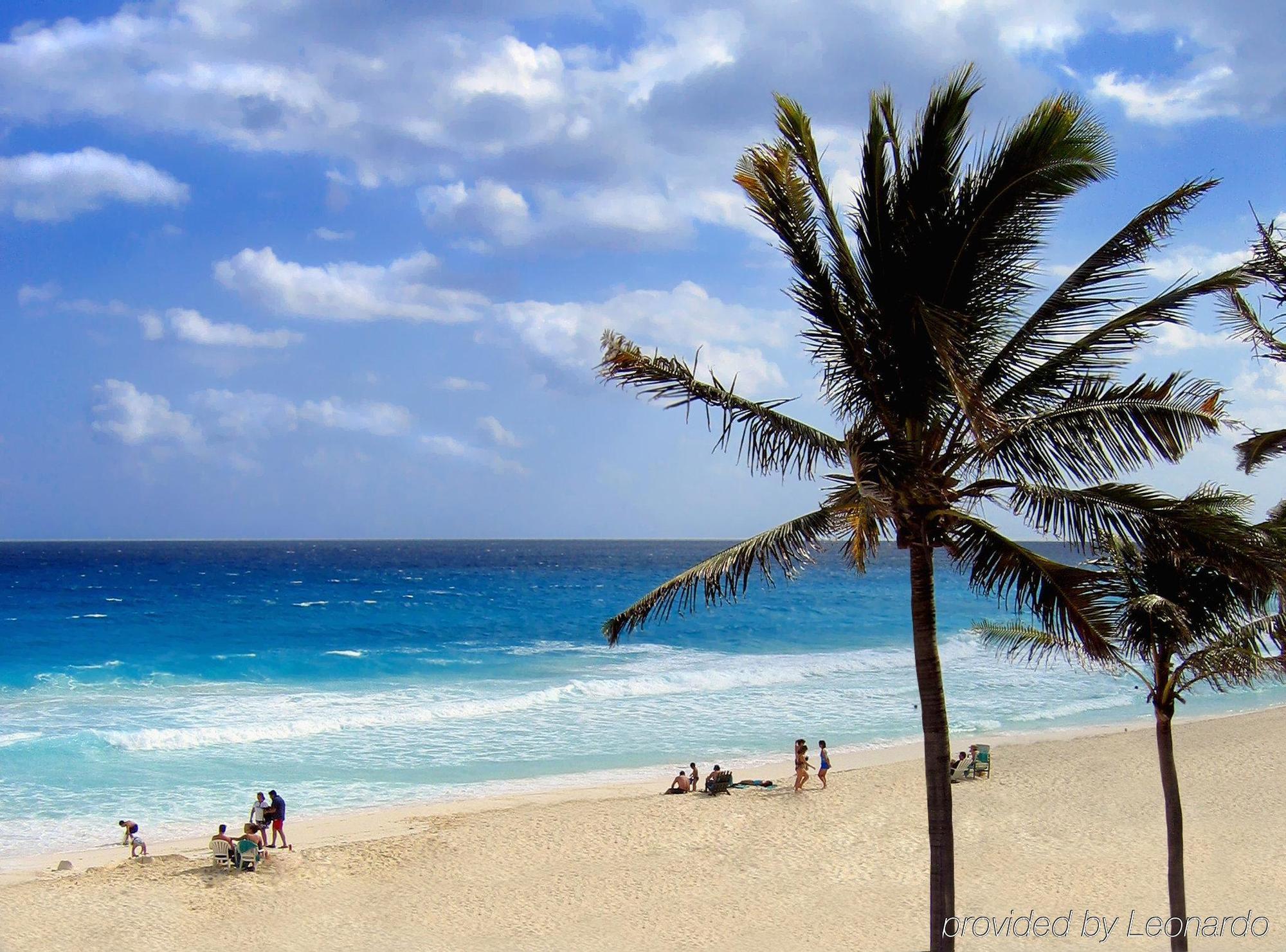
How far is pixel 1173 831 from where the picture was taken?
8.66 m

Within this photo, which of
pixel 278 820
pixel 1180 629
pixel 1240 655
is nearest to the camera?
pixel 1180 629

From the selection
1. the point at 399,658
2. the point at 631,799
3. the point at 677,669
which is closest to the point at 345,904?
the point at 631,799

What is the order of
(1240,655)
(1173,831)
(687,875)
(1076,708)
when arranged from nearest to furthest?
(1240,655)
(1173,831)
(687,875)
(1076,708)

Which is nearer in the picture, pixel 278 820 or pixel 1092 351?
pixel 1092 351

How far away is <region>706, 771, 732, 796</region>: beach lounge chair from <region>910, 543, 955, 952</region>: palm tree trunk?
38.2 feet

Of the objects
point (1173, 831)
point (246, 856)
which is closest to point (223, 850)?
point (246, 856)

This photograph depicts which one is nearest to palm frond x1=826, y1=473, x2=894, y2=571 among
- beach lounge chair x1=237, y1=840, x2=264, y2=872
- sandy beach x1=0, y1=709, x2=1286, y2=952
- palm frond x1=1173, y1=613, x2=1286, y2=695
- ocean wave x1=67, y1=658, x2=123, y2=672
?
palm frond x1=1173, y1=613, x2=1286, y2=695

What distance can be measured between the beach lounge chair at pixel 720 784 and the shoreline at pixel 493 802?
48.4 inches

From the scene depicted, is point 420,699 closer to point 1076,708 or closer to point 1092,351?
point 1076,708

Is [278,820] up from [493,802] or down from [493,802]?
up

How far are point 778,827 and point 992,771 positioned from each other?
5863 millimetres

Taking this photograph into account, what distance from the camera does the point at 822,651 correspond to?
42.3 meters

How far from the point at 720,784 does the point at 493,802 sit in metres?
4.20

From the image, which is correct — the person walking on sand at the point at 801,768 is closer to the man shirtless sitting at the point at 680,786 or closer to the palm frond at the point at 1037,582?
the man shirtless sitting at the point at 680,786
